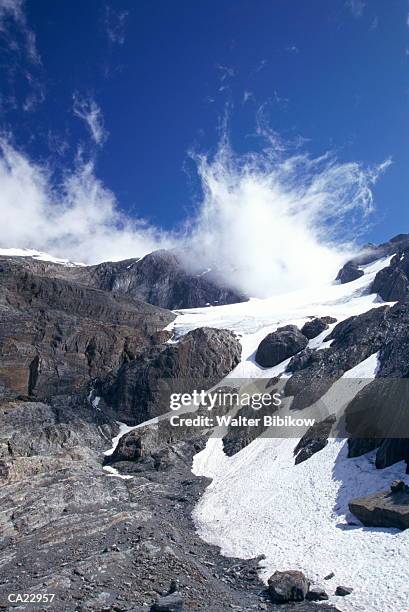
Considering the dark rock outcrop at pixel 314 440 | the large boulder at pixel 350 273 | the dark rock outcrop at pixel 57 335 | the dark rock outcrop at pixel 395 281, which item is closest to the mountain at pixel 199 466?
the dark rock outcrop at pixel 314 440

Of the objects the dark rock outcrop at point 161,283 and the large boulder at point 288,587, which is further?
the dark rock outcrop at point 161,283

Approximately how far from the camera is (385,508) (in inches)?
964

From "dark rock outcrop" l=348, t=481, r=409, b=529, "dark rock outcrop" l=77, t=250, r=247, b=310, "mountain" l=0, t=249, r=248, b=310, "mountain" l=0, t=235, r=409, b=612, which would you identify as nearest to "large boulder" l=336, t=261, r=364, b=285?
"mountain" l=0, t=249, r=248, b=310

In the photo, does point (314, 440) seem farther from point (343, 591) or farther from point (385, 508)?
point (343, 591)

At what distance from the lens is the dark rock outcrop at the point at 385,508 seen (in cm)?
2350

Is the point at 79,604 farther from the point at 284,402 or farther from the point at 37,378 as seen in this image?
the point at 37,378

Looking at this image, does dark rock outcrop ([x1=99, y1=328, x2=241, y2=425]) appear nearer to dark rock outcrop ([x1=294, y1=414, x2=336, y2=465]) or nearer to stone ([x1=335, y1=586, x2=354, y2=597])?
dark rock outcrop ([x1=294, y1=414, x2=336, y2=465])

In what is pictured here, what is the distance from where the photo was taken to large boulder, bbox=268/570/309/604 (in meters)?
20.9

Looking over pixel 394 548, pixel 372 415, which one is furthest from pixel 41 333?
pixel 394 548

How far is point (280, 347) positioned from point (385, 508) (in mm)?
51146

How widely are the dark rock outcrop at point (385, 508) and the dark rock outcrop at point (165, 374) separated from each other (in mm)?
46506

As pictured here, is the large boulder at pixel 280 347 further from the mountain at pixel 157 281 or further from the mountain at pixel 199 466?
the mountain at pixel 157 281

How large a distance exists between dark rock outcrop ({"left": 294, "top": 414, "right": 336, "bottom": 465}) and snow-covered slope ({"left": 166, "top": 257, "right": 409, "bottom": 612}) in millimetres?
789

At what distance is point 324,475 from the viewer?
112 ft
